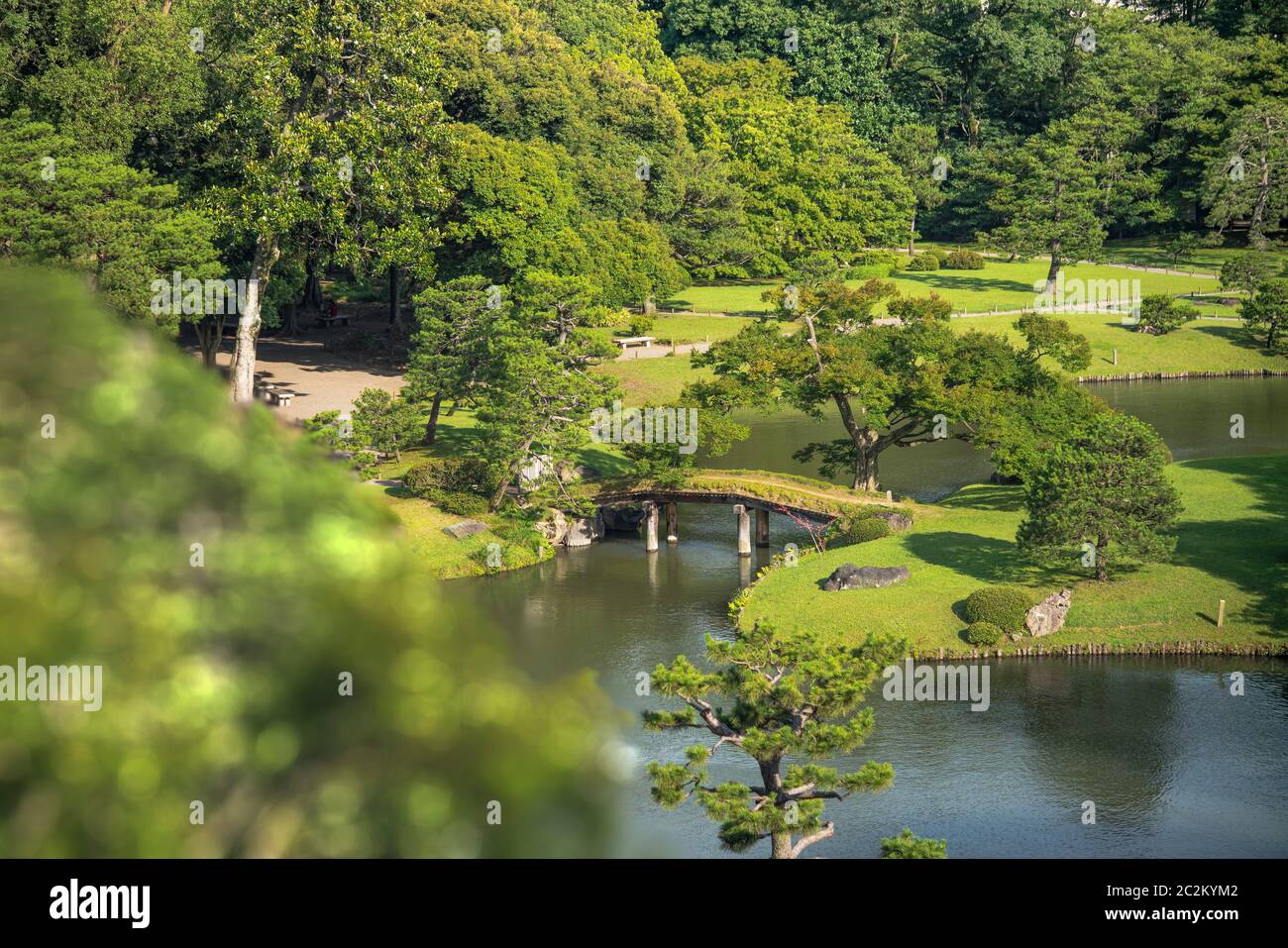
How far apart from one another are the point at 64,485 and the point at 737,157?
4545 inches

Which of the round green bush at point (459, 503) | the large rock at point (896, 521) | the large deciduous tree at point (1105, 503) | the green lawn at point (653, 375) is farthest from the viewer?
the green lawn at point (653, 375)

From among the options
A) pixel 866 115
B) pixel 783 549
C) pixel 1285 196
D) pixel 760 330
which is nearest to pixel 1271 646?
pixel 783 549

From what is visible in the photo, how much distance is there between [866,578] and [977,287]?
68286mm

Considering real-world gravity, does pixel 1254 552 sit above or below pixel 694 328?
below

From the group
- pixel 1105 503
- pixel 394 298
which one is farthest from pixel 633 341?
pixel 1105 503

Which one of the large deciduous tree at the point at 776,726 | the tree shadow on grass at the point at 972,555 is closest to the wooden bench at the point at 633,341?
the tree shadow on grass at the point at 972,555

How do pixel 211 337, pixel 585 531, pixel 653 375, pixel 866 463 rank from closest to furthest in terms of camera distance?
pixel 866 463 → pixel 585 531 → pixel 211 337 → pixel 653 375

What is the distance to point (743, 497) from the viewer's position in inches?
2308

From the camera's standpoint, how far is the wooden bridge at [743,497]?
5734 centimetres

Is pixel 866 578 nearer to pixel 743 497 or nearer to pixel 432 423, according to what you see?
pixel 743 497

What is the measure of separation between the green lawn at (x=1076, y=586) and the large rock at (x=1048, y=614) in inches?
11.5

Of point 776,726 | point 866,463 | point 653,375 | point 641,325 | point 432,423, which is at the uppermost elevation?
point 641,325

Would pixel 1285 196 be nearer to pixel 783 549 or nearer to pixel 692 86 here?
pixel 692 86

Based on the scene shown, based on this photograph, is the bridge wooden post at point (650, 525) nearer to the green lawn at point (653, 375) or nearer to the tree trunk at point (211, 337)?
the green lawn at point (653, 375)
